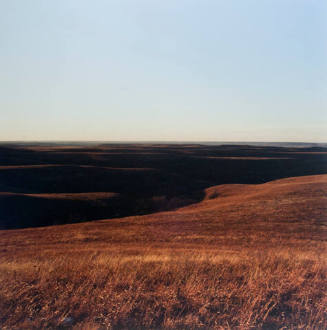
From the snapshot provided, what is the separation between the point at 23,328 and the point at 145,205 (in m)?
27.6

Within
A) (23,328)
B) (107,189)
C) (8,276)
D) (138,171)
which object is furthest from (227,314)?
(138,171)

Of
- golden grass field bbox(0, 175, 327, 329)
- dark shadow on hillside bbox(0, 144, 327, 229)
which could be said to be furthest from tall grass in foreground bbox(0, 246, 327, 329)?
dark shadow on hillside bbox(0, 144, 327, 229)

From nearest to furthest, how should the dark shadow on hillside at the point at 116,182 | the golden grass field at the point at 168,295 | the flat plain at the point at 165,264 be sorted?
the golden grass field at the point at 168,295
the flat plain at the point at 165,264
the dark shadow on hillside at the point at 116,182

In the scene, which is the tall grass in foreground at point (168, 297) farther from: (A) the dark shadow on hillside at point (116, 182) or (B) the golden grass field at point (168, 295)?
(A) the dark shadow on hillside at point (116, 182)

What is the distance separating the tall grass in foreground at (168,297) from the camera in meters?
4.45

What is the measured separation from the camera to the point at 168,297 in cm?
501

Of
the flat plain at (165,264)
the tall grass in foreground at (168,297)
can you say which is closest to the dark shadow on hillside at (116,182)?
the flat plain at (165,264)

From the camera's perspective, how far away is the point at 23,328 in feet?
14.2

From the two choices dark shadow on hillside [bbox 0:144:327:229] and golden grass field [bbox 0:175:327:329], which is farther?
dark shadow on hillside [bbox 0:144:327:229]

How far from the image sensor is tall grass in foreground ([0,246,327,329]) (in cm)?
445

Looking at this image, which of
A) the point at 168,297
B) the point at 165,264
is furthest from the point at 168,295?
the point at 165,264

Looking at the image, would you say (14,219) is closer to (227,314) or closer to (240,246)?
(240,246)

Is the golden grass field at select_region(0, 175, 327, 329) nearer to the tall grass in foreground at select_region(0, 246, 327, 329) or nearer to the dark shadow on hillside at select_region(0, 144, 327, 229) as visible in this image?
the tall grass in foreground at select_region(0, 246, 327, 329)

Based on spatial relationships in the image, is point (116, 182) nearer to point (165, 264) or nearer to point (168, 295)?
point (165, 264)
